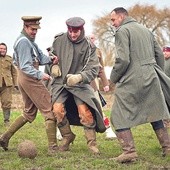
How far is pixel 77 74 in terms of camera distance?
852cm

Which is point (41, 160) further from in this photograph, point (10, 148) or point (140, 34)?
point (140, 34)

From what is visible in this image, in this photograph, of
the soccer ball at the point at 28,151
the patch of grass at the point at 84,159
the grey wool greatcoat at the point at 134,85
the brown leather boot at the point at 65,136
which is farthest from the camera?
the brown leather boot at the point at 65,136

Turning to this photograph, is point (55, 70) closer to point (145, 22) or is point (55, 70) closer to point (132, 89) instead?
point (132, 89)

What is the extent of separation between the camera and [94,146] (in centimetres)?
870

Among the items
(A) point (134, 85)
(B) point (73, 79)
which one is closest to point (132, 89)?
(A) point (134, 85)

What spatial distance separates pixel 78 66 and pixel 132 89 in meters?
1.24

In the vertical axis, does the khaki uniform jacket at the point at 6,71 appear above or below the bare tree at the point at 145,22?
above

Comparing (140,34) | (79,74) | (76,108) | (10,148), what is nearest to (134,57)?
(140,34)

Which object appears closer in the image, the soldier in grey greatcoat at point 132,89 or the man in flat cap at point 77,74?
the soldier in grey greatcoat at point 132,89

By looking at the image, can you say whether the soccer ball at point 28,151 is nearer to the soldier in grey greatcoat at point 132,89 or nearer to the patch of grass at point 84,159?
the patch of grass at point 84,159

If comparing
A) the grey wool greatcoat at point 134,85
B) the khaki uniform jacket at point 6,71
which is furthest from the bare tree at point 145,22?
the grey wool greatcoat at point 134,85

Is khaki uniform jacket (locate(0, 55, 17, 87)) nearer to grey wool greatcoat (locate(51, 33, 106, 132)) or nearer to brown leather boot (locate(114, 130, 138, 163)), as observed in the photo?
grey wool greatcoat (locate(51, 33, 106, 132))

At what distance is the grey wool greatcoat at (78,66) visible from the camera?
861 cm

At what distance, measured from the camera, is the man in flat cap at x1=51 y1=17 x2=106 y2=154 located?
8570 mm
